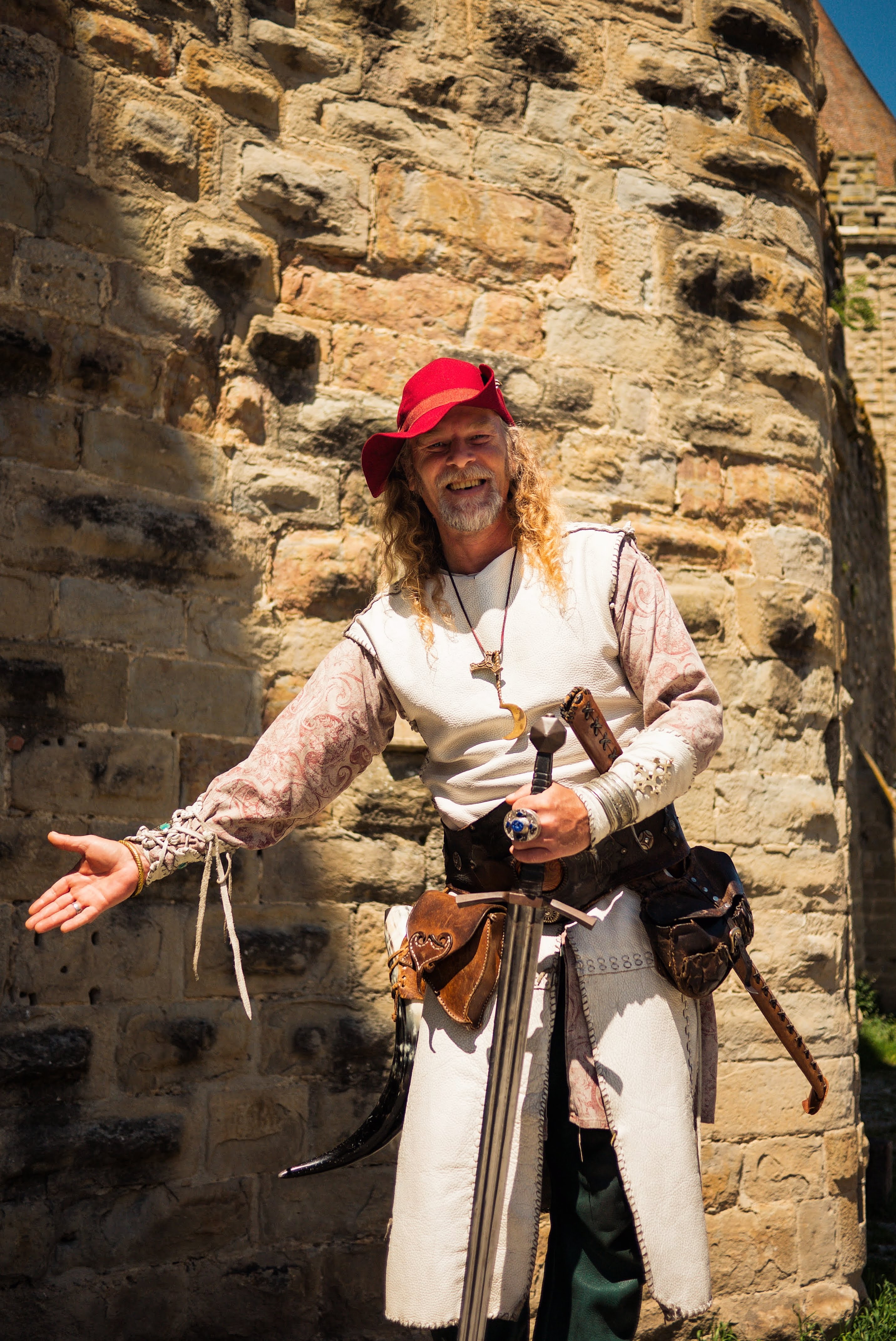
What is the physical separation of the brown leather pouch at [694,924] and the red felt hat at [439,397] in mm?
848

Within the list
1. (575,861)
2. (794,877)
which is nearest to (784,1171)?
(794,877)

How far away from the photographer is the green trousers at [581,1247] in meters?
1.83

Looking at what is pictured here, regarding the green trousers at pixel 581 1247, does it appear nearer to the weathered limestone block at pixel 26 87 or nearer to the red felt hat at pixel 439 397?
the red felt hat at pixel 439 397

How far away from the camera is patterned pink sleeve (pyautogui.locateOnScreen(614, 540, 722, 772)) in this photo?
76.6 inches

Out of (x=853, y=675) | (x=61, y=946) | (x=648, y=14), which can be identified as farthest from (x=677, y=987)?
(x=853, y=675)

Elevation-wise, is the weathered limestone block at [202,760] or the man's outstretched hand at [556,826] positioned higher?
the weathered limestone block at [202,760]

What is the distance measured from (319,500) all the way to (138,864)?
55.3 inches

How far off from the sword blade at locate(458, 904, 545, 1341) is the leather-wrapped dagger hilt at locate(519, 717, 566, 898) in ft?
0.18

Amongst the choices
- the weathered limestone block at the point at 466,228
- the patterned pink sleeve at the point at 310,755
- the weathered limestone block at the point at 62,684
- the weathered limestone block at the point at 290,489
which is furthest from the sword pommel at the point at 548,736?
the weathered limestone block at the point at 466,228

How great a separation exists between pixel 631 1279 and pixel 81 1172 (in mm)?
1360

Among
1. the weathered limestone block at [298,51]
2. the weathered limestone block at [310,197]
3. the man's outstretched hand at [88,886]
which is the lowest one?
the man's outstretched hand at [88,886]

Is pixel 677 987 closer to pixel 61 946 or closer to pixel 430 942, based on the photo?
pixel 430 942

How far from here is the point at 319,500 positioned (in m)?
3.14

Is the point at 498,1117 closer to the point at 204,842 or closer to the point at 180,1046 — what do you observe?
the point at 204,842
